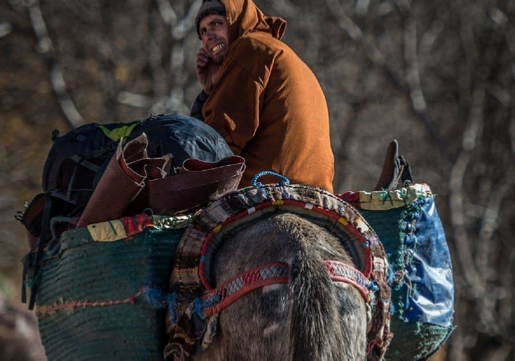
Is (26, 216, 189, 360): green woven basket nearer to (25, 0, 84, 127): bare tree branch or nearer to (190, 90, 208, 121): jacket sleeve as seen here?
(190, 90, 208, 121): jacket sleeve

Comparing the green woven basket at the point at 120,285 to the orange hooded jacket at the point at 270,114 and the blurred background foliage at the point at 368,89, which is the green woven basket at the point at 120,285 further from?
the blurred background foliage at the point at 368,89

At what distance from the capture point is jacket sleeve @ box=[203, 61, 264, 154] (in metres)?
3.14

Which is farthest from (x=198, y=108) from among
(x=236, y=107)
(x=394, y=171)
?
(x=394, y=171)

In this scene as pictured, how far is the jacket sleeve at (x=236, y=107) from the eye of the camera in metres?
Result: 3.14

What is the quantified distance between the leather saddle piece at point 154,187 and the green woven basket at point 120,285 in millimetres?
89

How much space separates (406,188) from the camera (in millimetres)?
2820

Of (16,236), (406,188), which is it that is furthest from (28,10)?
(406,188)

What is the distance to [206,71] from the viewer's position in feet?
12.7

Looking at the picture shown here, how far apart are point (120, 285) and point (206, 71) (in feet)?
5.82

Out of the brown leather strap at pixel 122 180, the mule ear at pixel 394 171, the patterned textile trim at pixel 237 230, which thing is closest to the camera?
the patterned textile trim at pixel 237 230

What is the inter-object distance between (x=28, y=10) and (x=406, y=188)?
216 inches

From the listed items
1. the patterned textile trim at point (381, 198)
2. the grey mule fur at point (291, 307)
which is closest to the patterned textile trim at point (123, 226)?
the grey mule fur at point (291, 307)

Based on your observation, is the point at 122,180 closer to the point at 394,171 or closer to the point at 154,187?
the point at 154,187

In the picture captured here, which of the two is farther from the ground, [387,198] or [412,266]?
[387,198]
